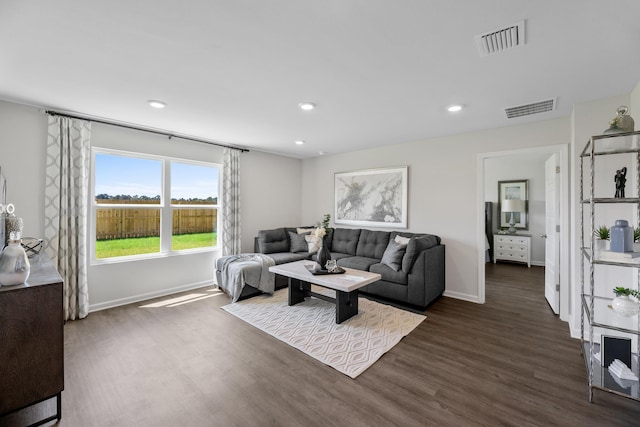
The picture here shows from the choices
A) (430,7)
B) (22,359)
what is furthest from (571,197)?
(22,359)

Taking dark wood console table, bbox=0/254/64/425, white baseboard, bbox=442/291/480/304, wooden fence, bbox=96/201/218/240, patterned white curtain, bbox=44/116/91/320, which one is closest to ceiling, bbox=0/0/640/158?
patterned white curtain, bbox=44/116/91/320

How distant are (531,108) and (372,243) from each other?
9.11 feet

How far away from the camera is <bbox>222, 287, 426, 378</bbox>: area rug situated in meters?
2.46

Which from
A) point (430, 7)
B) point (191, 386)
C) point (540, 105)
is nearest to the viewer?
point (430, 7)

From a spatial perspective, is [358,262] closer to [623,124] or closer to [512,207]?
[623,124]

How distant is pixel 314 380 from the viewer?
2133 millimetres

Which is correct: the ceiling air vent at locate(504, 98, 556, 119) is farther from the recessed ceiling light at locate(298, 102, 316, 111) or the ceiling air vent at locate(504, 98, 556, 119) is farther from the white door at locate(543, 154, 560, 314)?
the recessed ceiling light at locate(298, 102, 316, 111)

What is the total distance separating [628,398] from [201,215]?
514 centimetres

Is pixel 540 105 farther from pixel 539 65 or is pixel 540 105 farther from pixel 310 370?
pixel 310 370

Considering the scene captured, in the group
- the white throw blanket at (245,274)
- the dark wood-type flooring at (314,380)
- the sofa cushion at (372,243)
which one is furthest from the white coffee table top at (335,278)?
the sofa cushion at (372,243)

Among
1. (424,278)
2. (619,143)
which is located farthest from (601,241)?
(424,278)

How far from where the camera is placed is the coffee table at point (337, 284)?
9.76 ft

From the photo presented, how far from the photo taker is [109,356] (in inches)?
97.0

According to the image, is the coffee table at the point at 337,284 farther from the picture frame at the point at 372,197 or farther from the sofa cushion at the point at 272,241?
the picture frame at the point at 372,197
